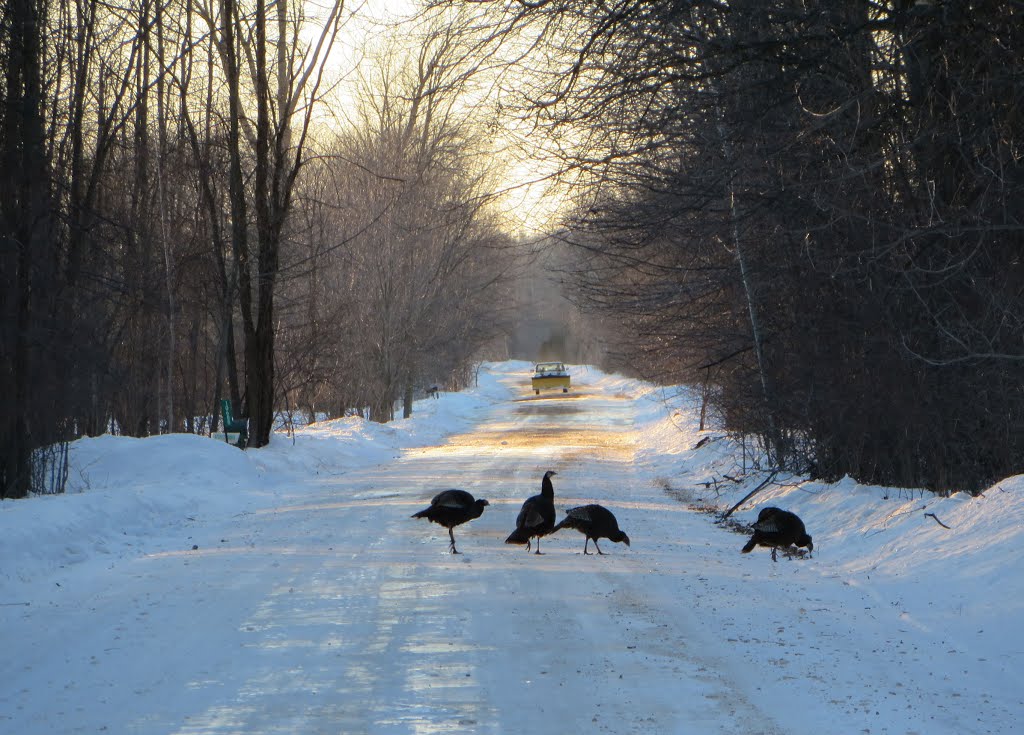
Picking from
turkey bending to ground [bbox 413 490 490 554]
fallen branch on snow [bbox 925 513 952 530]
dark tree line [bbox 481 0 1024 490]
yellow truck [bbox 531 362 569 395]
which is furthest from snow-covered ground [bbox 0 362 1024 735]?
yellow truck [bbox 531 362 569 395]

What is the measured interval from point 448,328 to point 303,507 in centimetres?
2815

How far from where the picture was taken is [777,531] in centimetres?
1042

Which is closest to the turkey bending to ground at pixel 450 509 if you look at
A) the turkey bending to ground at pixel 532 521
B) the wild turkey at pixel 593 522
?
the turkey bending to ground at pixel 532 521

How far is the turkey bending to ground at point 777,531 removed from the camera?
10.4 metres

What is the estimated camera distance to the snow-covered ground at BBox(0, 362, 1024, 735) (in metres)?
5.74

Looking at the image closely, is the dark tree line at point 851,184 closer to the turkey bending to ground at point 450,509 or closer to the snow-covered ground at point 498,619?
the snow-covered ground at point 498,619

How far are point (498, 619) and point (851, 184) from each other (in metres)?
7.30

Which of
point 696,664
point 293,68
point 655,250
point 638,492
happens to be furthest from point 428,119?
point 696,664

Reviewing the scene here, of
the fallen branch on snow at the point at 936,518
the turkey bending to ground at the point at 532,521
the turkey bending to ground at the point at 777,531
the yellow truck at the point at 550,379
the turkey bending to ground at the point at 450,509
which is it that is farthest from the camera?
the yellow truck at the point at 550,379

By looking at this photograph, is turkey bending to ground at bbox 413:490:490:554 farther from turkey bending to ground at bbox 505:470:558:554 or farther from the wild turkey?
the wild turkey

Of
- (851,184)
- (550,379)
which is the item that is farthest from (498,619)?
(550,379)

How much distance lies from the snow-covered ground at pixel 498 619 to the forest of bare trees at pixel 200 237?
3.46 metres

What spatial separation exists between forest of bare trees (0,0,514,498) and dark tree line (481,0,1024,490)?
2135mm

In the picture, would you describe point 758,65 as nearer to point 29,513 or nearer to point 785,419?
point 785,419
